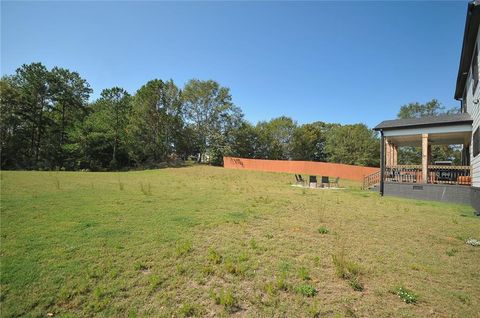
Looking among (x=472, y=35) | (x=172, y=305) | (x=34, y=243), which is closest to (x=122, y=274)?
(x=172, y=305)

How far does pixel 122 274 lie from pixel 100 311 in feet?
2.59

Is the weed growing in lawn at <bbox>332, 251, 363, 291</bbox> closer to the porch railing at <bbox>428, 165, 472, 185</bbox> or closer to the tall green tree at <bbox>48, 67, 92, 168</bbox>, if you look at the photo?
the porch railing at <bbox>428, 165, 472, 185</bbox>

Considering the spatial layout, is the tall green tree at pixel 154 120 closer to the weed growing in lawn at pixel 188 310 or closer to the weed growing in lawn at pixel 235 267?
the weed growing in lawn at pixel 235 267

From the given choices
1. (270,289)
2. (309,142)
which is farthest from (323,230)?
(309,142)

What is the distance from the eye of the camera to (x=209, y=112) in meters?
48.9

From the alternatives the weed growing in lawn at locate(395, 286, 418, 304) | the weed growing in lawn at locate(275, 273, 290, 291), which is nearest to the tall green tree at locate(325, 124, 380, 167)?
the weed growing in lawn at locate(395, 286, 418, 304)

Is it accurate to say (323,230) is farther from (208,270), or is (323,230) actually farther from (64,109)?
(64,109)

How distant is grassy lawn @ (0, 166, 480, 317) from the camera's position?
337 centimetres

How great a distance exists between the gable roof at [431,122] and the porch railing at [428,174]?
224 centimetres

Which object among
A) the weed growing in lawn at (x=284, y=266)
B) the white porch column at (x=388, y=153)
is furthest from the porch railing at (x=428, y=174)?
the weed growing in lawn at (x=284, y=266)

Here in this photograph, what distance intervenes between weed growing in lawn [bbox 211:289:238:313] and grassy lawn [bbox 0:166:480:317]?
1 centimetres

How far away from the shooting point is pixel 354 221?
25.4 ft

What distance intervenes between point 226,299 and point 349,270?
6.90ft

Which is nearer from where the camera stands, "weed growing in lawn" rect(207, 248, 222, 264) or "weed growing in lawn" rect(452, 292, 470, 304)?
"weed growing in lawn" rect(452, 292, 470, 304)
